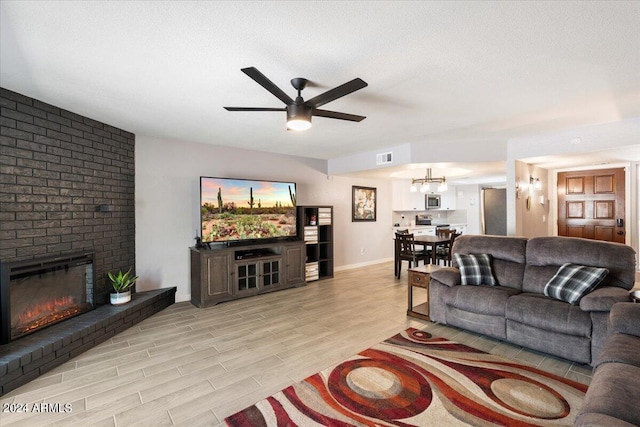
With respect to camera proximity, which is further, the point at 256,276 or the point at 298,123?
the point at 256,276

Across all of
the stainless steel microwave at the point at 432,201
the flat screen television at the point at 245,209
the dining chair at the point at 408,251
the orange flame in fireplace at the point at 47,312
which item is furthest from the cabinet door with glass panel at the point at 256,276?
the stainless steel microwave at the point at 432,201

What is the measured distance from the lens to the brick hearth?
2.41 meters

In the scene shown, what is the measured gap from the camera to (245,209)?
16.1ft

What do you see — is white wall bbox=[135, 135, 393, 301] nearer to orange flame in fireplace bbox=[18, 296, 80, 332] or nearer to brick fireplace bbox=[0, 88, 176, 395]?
brick fireplace bbox=[0, 88, 176, 395]

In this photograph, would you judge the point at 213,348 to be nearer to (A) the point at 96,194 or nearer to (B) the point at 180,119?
(A) the point at 96,194

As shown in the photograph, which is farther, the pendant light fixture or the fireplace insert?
the pendant light fixture

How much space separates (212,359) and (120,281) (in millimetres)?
1787

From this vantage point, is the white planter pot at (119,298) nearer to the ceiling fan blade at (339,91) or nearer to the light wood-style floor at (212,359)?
the light wood-style floor at (212,359)

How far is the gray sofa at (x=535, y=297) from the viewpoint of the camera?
262cm

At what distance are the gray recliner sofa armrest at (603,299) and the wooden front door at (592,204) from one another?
3382 mm

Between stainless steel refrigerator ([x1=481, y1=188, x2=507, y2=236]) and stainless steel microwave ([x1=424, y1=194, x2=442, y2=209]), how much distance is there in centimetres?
143

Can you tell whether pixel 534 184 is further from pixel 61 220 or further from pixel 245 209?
pixel 61 220

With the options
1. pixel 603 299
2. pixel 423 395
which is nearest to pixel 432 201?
pixel 603 299

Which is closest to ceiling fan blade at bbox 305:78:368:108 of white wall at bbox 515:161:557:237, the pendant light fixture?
white wall at bbox 515:161:557:237
